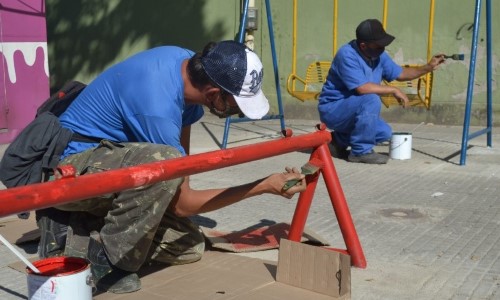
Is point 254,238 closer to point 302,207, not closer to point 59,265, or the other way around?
point 302,207

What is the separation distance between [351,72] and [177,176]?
3.98 m

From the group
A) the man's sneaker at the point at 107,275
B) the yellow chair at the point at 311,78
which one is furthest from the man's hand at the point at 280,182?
the yellow chair at the point at 311,78

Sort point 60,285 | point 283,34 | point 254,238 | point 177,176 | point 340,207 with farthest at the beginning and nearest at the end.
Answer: point 283,34 < point 254,238 < point 340,207 < point 60,285 < point 177,176

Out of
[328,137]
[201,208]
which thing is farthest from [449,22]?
[201,208]

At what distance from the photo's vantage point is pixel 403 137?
644cm

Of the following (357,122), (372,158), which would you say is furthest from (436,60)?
(372,158)

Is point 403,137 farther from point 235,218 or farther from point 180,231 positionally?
point 180,231

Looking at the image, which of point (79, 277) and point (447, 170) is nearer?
point (79, 277)

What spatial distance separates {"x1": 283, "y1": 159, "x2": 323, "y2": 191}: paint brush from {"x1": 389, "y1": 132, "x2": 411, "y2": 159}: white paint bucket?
3167 mm

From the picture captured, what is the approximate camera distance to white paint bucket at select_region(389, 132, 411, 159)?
21.1 ft

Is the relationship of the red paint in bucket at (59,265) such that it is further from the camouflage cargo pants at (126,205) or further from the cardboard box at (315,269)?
the cardboard box at (315,269)

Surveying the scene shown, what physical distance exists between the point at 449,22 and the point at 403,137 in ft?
8.38

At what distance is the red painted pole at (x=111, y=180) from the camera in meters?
2.10

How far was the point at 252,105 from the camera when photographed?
3088mm
